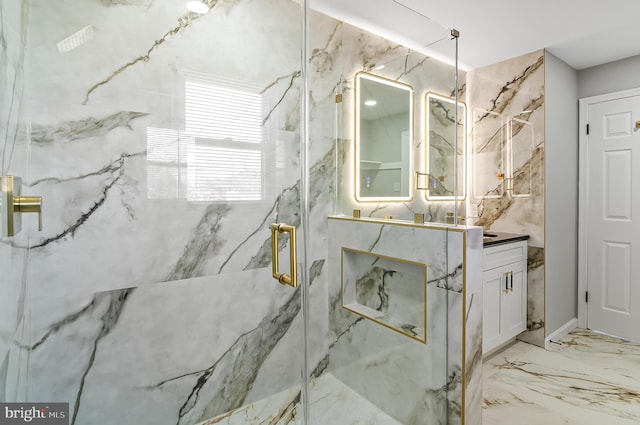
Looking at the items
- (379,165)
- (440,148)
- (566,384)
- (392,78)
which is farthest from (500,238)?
(392,78)

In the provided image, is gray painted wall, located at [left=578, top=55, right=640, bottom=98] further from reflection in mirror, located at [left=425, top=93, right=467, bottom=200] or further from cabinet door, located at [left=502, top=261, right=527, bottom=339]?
reflection in mirror, located at [left=425, top=93, right=467, bottom=200]

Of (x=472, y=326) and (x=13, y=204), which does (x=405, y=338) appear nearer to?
(x=472, y=326)

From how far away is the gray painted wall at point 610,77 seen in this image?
9.21ft

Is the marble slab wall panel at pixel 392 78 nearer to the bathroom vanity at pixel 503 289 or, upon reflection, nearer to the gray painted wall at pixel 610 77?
the bathroom vanity at pixel 503 289

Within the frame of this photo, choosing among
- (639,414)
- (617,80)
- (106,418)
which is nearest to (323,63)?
(106,418)

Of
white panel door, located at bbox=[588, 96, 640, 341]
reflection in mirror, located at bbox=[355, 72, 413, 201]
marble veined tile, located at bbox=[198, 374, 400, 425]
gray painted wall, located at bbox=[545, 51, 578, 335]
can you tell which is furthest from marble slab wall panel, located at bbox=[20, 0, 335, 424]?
white panel door, located at bbox=[588, 96, 640, 341]

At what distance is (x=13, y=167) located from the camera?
70cm

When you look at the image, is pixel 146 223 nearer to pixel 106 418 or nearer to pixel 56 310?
pixel 56 310

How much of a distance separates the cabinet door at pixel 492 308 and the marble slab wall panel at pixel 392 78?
109cm

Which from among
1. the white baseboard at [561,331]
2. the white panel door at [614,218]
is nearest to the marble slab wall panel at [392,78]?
the white baseboard at [561,331]

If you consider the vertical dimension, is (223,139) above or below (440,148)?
below

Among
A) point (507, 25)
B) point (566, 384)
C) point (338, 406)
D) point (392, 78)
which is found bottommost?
point (566, 384)

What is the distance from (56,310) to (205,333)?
0.36 m

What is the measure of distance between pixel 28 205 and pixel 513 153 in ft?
10.6
